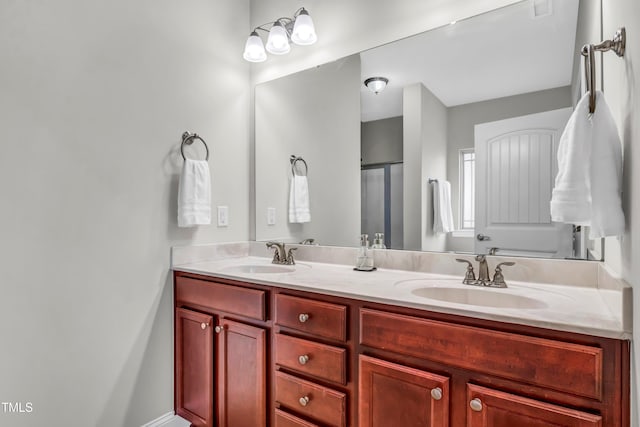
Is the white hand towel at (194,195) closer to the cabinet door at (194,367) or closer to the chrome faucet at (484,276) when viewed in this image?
the cabinet door at (194,367)

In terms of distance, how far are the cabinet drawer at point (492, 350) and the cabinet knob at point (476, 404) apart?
0.08 meters

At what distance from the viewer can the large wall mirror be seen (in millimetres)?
1423

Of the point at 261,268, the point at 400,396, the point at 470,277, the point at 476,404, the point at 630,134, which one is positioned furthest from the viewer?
the point at 261,268

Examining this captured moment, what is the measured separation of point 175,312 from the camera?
1900 mm

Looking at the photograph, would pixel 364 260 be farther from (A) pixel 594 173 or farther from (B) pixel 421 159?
(A) pixel 594 173

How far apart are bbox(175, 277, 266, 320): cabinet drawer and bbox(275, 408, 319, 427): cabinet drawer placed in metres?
0.37

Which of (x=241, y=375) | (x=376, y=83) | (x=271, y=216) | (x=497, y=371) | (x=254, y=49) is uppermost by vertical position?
(x=254, y=49)

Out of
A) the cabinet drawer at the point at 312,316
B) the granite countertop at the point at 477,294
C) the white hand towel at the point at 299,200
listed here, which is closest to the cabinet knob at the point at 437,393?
the granite countertop at the point at 477,294

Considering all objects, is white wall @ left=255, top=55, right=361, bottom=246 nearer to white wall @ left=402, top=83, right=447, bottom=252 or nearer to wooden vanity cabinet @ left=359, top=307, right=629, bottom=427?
white wall @ left=402, top=83, right=447, bottom=252

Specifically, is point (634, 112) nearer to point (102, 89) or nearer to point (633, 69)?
point (633, 69)

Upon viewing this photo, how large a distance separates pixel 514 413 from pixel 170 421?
5.49 ft

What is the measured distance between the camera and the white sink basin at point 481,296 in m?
1.22

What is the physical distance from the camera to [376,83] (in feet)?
6.09

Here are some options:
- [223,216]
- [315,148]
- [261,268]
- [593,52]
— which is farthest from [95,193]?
[593,52]
